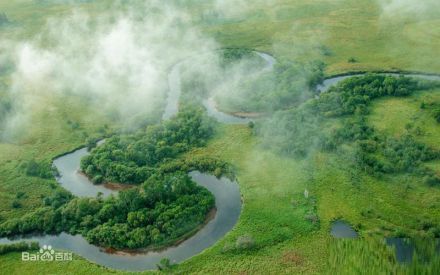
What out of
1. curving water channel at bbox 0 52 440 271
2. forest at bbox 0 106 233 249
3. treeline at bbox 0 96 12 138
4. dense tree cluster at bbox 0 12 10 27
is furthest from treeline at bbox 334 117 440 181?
dense tree cluster at bbox 0 12 10 27

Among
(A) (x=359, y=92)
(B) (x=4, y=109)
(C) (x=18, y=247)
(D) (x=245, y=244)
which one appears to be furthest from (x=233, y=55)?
(C) (x=18, y=247)

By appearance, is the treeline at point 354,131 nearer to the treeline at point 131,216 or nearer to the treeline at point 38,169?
the treeline at point 131,216

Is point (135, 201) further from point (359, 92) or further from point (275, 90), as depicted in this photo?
point (359, 92)

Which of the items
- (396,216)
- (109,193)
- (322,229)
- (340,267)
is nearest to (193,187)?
(109,193)

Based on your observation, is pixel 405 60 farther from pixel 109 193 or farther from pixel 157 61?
pixel 109 193

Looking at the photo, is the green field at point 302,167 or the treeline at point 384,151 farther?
the treeline at point 384,151

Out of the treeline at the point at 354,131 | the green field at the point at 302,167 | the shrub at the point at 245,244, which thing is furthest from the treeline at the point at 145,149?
the shrub at the point at 245,244
